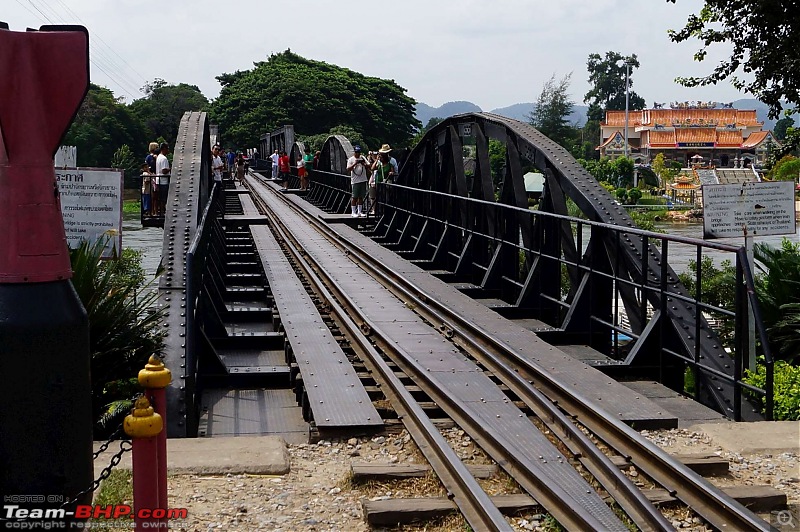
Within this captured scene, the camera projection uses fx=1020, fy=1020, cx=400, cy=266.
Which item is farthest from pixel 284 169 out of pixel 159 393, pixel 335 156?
pixel 159 393

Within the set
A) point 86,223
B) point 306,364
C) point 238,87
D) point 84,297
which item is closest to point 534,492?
point 306,364

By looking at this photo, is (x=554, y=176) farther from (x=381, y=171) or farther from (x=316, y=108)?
(x=316, y=108)

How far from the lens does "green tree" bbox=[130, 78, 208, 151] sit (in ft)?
320

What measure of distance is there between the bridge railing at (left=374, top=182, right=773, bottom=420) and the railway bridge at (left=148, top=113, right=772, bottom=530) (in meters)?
0.03

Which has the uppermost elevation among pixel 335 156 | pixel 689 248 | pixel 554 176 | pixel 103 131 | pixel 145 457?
pixel 103 131

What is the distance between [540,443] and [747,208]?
13.0ft

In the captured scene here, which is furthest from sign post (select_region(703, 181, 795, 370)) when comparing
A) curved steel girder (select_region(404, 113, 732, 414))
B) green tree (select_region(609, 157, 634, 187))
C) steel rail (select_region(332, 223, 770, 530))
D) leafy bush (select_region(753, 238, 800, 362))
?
green tree (select_region(609, 157, 634, 187))

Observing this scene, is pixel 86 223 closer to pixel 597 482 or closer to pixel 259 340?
pixel 259 340

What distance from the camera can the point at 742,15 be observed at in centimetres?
1373

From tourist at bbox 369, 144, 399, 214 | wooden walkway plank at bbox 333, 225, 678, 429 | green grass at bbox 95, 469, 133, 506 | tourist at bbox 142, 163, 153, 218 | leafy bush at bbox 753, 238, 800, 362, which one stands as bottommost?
green grass at bbox 95, 469, 133, 506

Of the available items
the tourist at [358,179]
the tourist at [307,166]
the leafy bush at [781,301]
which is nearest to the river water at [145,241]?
the tourist at [307,166]

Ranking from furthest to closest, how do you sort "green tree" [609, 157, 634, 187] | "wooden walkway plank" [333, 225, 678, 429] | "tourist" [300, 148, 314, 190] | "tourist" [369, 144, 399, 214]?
"green tree" [609, 157, 634, 187], "tourist" [300, 148, 314, 190], "tourist" [369, 144, 399, 214], "wooden walkway plank" [333, 225, 678, 429]

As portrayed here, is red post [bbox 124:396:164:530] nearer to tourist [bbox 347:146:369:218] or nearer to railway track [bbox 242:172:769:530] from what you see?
railway track [bbox 242:172:769:530]

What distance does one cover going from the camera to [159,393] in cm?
457
